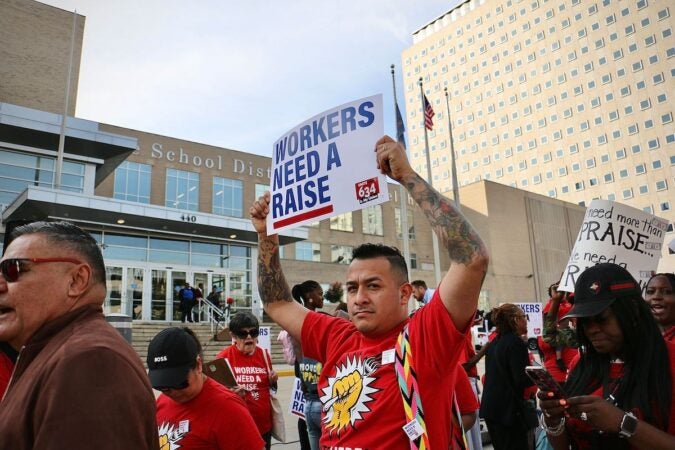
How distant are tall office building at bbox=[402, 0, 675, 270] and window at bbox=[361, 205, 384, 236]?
22032 mm

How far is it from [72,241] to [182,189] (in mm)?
34616

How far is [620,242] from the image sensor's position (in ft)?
17.9

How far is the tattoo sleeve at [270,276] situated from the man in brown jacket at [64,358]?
1.44 metres

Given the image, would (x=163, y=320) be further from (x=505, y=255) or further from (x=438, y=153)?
(x=438, y=153)

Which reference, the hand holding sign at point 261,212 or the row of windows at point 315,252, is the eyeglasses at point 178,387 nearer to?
the hand holding sign at point 261,212

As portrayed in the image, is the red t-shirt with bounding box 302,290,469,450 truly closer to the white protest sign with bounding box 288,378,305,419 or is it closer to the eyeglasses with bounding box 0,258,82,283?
the eyeglasses with bounding box 0,258,82,283

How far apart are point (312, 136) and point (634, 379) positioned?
226 cm

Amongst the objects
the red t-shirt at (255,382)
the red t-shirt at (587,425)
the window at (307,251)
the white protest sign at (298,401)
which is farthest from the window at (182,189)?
the red t-shirt at (587,425)

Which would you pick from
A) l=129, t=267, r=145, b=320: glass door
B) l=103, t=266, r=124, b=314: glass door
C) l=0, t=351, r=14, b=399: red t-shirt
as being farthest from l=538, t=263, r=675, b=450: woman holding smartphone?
l=129, t=267, r=145, b=320: glass door

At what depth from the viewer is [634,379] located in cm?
238

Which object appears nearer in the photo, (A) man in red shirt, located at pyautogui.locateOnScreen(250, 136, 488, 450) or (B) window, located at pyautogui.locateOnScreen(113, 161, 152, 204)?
(A) man in red shirt, located at pyautogui.locateOnScreen(250, 136, 488, 450)

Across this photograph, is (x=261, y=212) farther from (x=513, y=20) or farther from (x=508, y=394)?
(x=513, y=20)

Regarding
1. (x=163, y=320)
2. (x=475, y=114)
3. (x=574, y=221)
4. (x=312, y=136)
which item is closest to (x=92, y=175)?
(x=163, y=320)

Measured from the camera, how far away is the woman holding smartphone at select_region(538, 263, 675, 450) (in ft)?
7.02
